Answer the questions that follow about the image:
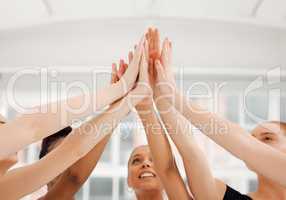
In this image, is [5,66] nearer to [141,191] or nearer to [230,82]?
[230,82]

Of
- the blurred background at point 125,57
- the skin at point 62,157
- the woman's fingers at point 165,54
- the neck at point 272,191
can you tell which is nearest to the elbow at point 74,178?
the skin at point 62,157

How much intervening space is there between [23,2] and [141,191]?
1.82 meters

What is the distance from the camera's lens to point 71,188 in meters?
1.19

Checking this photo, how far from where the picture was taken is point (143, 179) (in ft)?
4.56

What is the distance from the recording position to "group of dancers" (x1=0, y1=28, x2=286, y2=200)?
3.02 ft

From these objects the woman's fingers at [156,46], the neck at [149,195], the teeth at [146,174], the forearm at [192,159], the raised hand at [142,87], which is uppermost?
the woman's fingers at [156,46]

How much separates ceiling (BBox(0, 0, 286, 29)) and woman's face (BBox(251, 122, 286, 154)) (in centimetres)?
159

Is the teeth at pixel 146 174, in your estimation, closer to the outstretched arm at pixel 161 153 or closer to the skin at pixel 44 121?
the outstretched arm at pixel 161 153

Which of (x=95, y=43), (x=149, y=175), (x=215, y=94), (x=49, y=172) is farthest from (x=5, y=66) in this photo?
(x=49, y=172)

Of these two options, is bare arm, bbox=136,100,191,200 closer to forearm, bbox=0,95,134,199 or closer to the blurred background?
forearm, bbox=0,95,134,199

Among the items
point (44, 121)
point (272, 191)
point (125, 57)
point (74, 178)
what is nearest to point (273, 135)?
point (272, 191)

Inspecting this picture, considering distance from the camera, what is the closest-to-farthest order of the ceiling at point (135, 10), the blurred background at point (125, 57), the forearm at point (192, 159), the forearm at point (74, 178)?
the forearm at point (192, 159), the forearm at point (74, 178), the ceiling at point (135, 10), the blurred background at point (125, 57)

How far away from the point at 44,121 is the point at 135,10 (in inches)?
78.9

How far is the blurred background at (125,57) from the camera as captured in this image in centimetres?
298
